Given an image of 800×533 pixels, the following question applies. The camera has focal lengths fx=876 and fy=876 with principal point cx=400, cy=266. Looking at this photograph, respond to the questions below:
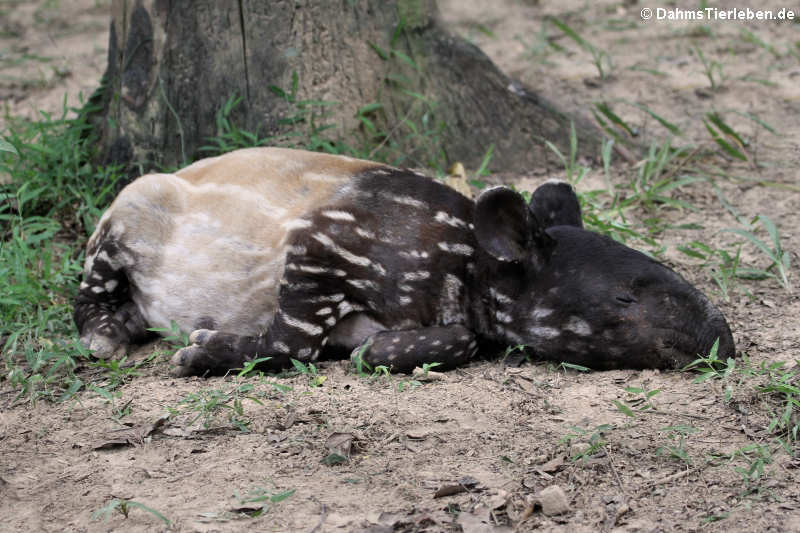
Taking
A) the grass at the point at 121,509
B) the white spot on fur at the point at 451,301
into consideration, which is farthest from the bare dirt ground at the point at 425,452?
the white spot on fur at the point at 451,301

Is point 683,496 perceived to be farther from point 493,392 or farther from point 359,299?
point 359,299

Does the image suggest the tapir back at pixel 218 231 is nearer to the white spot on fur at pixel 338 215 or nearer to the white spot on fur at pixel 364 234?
the white spot on fur at pixel 338 215

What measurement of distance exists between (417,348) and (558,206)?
1.13 meters

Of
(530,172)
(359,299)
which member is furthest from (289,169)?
(530,172)

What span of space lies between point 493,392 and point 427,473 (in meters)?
0.77

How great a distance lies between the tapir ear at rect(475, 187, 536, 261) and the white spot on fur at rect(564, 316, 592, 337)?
1.24ft

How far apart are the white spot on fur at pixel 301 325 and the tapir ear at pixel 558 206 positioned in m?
1.32

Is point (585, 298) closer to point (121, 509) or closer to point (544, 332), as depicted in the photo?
point (544, 332)

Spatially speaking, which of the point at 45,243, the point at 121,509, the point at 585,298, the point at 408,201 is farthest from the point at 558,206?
the point at 45,243

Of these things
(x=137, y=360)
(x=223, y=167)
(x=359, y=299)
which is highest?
(x=223, y=167)

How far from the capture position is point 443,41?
6016 mm

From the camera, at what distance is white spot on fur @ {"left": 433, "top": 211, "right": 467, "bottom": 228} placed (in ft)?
14.3

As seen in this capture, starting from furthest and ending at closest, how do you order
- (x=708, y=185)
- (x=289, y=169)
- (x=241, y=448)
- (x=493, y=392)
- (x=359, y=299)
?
(x=708, y=185), (x=289, y=169), (x=359, y=299), (x=493, y=392), (x=241, y=448)

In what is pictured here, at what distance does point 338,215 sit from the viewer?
4309mm
